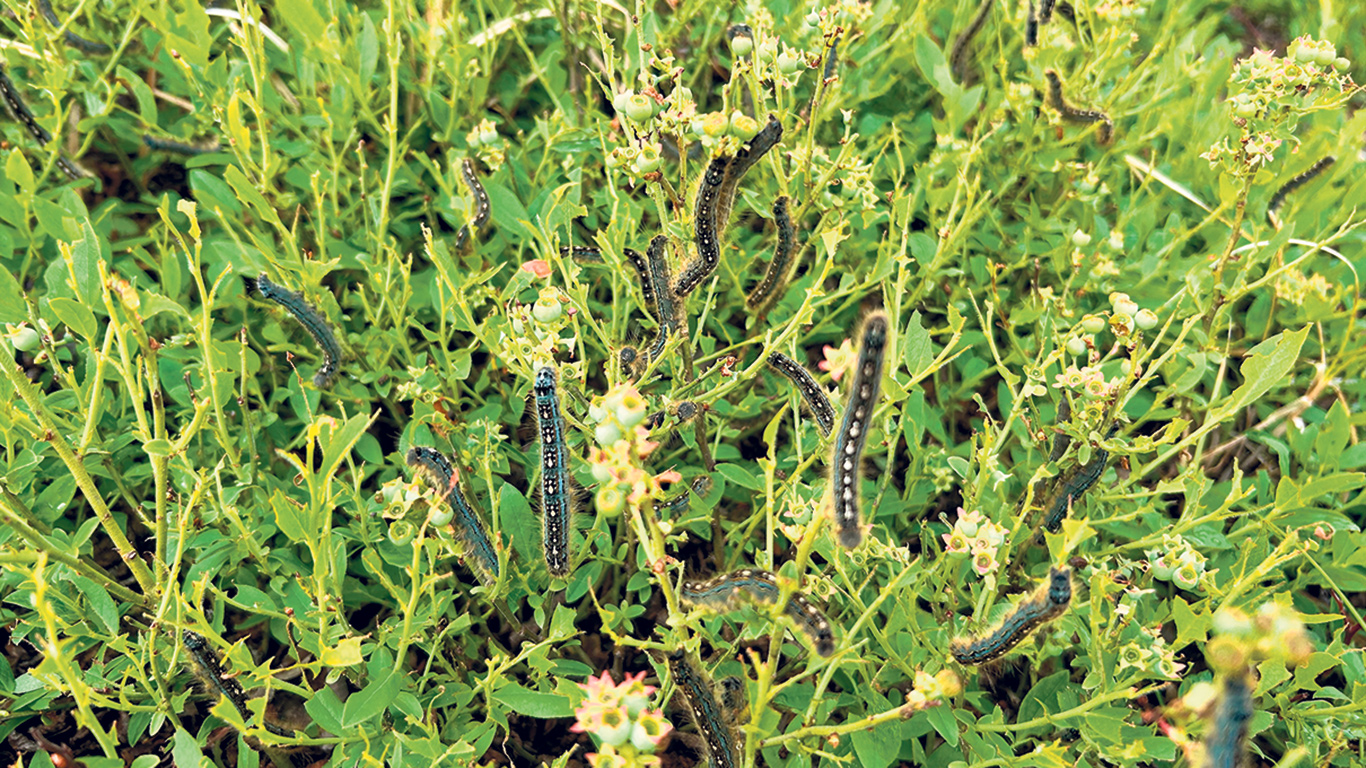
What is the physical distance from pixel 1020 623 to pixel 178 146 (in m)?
2.90

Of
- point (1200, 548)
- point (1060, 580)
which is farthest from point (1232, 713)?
point (1200, 548)

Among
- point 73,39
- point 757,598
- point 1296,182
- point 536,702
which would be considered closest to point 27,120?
point 73,39

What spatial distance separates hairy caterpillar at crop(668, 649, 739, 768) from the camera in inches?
62.3

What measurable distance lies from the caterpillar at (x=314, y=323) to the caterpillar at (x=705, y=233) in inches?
38.8

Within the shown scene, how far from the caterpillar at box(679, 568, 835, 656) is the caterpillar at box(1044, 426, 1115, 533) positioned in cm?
75

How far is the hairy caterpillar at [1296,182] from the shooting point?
308 centimetres

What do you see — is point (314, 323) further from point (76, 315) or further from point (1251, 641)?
point (1251, 641)

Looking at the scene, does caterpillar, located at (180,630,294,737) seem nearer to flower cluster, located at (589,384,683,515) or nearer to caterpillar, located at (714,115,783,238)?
flower cluster, located at (589,384,683,515)

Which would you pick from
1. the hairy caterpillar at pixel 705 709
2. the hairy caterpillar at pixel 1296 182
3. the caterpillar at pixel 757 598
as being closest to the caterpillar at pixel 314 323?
the caterpillar at pixel 757 598

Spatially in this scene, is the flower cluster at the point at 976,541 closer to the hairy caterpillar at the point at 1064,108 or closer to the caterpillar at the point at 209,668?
the caterpillar at the point at 209,668

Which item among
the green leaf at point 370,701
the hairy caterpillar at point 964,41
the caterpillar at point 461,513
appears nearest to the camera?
the green leaf at point 370,701

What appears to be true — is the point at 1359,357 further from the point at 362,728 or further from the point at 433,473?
the point at 362,728

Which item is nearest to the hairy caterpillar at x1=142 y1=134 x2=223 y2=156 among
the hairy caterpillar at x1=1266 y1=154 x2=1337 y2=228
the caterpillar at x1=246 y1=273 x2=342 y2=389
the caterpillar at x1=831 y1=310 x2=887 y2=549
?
the caterpillar at x1=246 y1=273 x2=342 y2=389

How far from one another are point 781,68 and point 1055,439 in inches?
42.1
